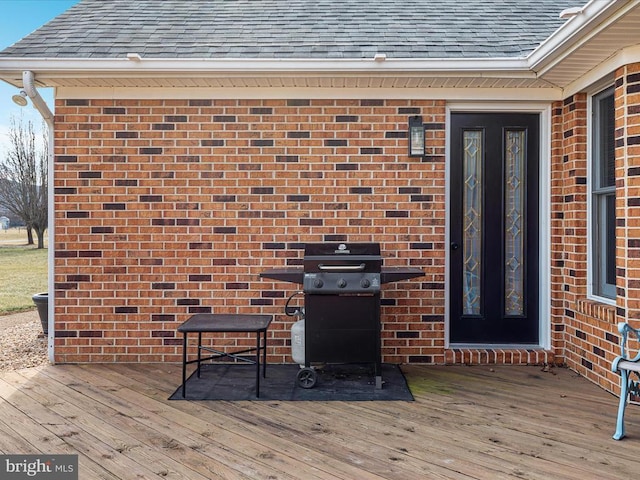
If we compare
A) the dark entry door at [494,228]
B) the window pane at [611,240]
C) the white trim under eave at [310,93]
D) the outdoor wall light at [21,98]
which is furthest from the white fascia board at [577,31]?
the outdoor wall light at [21,98]

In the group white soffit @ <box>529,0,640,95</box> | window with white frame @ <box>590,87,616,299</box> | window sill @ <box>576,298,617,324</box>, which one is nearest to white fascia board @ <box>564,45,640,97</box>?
white soffit @ <box>529,0,640,95</box>

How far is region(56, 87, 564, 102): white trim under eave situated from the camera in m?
4.48

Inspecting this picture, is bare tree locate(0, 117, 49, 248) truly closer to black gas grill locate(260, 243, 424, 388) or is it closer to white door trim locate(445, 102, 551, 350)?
black gas grill locate(260, 243, 424, 388)

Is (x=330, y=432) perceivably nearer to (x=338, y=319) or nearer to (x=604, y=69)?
(x=338, y=319)

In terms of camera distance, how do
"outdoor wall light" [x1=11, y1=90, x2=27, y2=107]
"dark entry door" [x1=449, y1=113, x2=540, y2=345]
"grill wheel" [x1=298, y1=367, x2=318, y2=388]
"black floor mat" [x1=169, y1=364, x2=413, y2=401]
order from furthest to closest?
1. "dark entry door" [x1=449, y1=113, x2=540, y2=345]
2. "outdoor wall light" [x1=11, y1=90, x2=27, y2=107]
3. "grill wheel" [x1=298, y1=367, x2=318, y2=388]
4. "black floor mat" [x1=169, y1=364, x2=413, y2=401]

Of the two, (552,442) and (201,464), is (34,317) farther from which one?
(552,442)

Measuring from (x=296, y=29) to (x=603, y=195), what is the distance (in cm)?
301

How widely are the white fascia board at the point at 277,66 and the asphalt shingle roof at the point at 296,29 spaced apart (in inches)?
4.7

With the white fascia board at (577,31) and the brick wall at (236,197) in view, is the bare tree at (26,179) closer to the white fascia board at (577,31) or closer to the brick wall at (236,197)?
the brick wall at (236,197)

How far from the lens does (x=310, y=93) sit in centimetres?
452

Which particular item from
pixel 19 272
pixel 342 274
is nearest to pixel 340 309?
pixel 342 274

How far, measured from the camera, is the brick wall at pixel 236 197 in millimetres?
4523

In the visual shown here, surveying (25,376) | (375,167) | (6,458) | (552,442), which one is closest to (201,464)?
(6,458)

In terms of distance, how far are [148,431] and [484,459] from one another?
1.90 m
